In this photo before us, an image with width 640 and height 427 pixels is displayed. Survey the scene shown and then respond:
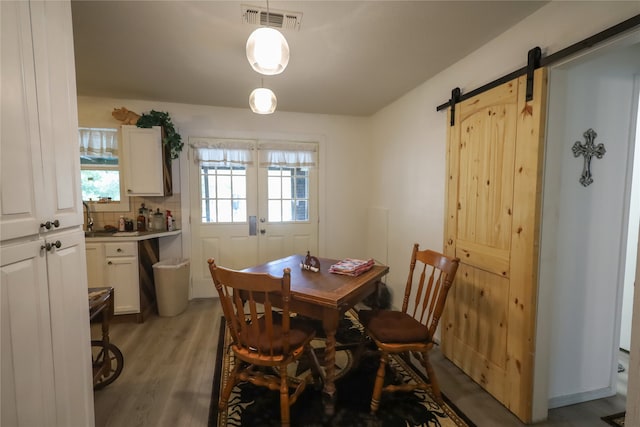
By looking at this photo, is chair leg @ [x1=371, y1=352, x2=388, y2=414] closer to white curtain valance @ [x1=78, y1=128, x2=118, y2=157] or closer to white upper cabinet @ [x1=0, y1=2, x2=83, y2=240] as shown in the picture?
white upper cabinet @ [x1=0, y1=2, x2=83, y2=240]

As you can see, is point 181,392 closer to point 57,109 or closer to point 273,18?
point 57,109

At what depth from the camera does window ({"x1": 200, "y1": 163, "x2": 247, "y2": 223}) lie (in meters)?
3.65

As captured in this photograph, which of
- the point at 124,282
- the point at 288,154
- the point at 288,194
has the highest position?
the point at 288,154

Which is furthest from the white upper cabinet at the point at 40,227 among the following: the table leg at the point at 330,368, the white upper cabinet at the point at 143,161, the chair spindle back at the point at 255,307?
the white upper cabinet at the point at 143,161

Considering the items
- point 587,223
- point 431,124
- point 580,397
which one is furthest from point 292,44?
point 580,397

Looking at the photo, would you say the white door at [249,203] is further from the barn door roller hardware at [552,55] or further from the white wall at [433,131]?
the barn door roller hardware at [552,55]

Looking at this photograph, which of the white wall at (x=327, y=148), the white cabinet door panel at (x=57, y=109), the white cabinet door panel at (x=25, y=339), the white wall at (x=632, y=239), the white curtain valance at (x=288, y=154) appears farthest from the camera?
the white curtain valance at (x=288, y=154)

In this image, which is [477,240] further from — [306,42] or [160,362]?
[160,362]

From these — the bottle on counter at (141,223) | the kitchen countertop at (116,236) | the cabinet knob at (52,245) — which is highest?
the cabinet knob at (52,245)

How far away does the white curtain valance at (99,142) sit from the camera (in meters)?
3.28

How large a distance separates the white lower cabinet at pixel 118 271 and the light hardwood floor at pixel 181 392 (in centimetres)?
32

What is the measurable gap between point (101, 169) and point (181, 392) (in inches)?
109

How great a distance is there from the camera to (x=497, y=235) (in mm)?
1881

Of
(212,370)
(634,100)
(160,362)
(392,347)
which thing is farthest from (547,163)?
(160,362)
